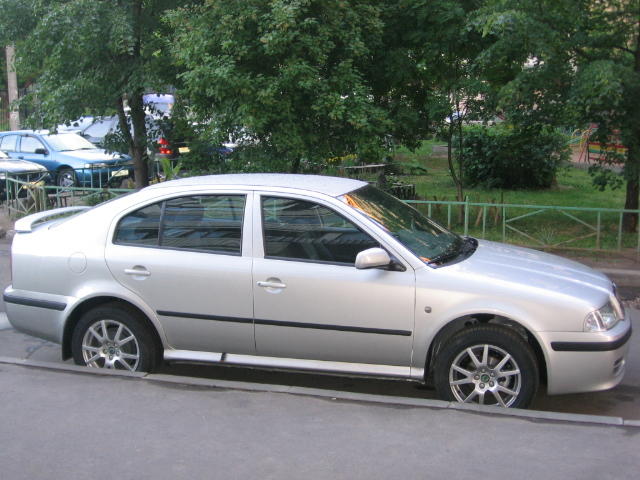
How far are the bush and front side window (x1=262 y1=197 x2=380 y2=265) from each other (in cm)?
1155

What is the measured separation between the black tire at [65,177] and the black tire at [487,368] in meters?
15.2

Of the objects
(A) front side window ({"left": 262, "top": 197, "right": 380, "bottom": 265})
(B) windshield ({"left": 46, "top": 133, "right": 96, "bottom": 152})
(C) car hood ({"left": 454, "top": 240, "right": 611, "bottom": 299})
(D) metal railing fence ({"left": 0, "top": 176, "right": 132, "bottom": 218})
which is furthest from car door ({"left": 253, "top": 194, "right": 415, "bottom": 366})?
(B) windshield ({"left": 46, "top": 133, "right": 96, "bottom": 152})

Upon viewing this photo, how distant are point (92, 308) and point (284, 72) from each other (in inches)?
210

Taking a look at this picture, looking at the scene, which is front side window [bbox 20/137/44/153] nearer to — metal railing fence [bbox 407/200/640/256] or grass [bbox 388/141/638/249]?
grass [bbox 388/141/638/249]

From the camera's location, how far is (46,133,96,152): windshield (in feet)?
63.7

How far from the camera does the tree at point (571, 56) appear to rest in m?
10.0

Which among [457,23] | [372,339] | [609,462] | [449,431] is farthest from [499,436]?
[457,23]

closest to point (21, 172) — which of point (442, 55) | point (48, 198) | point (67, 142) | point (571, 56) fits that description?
point (48, 198)

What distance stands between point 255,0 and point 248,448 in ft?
23.3

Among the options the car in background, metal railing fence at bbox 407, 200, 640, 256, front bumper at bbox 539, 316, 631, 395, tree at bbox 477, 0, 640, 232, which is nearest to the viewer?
front bumper at bbox 539, 316, 631, 395

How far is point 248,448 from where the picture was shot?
441 centimetres

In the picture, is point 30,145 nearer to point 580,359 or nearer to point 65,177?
point 65,177

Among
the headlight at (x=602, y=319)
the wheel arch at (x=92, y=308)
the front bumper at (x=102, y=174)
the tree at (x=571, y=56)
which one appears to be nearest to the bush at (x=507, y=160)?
the tree at (x=571, y=56)

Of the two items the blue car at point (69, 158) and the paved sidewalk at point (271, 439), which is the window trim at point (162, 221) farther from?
the blue car at point (69, 158)
